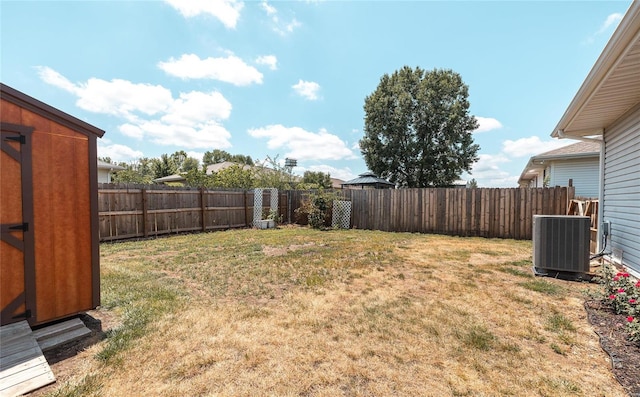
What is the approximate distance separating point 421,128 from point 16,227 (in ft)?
69.8

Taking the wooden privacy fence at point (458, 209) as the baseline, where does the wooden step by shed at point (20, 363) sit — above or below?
below

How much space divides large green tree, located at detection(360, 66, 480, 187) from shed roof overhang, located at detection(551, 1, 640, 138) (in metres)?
14.8

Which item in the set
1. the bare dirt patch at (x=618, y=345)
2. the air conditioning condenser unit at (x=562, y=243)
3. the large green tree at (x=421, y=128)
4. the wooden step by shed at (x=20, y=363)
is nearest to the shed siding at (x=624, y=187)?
the air conditioning condenser unit at (x=562, y=243)

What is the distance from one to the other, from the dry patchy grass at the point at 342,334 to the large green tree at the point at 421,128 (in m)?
16.3

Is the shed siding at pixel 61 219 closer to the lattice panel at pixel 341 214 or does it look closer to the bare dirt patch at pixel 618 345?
the bare dirt patch at pixel 618 345

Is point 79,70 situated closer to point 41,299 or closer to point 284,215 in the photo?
point 41,299

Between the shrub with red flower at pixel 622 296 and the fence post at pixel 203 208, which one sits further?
the fence post at pixel 203 208

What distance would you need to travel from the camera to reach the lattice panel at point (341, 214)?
35.2 feet

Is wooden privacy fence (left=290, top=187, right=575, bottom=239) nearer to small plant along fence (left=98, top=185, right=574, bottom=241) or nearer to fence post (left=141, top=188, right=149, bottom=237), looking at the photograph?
small plant along fence (left=98, top=185, right=574, bottom=241)

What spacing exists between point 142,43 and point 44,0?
3.04m

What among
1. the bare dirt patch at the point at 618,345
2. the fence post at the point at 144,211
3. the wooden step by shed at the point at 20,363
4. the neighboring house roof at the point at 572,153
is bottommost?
the bare dirt patch at the point at 618,345

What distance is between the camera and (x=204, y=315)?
2859mm

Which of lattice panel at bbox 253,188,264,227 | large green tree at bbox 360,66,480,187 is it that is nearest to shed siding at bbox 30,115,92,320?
lattice panel at bbox 253,188,264,227

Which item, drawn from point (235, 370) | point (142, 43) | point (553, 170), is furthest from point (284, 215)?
point (553, 170)
